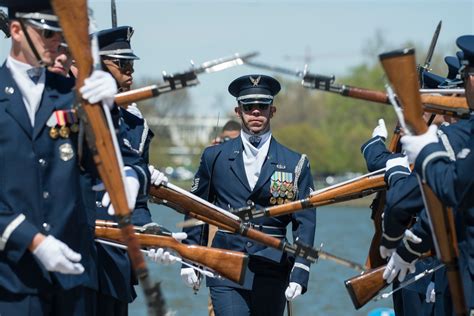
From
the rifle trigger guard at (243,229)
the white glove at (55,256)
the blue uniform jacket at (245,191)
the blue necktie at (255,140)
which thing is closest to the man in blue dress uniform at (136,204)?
the rifle trigger guard at (243,229)

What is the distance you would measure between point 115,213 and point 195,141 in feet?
277

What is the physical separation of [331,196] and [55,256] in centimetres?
344

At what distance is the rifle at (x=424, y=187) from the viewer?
23.0ft

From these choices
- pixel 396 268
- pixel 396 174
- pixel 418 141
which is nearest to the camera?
pixel 418 141

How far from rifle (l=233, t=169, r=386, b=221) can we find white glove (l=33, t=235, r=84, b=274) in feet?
9.54

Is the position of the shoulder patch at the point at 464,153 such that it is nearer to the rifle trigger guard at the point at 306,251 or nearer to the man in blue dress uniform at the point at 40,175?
the rifle trigger guard at the point at 306,251

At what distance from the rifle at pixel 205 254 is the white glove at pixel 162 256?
7 centimetres

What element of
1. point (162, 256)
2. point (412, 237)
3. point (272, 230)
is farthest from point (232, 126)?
point (412, 237)

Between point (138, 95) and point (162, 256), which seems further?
point (162, 256)

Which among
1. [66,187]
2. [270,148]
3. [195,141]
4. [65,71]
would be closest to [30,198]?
[66,187]

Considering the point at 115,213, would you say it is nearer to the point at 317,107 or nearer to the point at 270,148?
the point at 270,148

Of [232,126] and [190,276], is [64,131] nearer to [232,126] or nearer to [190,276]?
[190,276]

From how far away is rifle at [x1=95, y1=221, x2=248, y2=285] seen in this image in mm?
8781

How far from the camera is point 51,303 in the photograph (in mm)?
7219
